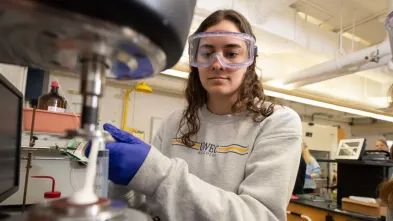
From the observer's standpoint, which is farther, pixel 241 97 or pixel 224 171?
pixel 241 97

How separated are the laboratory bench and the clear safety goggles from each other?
2019 millimetres

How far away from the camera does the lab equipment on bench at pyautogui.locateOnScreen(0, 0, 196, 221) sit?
265mm

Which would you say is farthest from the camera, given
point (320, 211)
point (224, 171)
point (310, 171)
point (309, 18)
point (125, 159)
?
point (310, 171)

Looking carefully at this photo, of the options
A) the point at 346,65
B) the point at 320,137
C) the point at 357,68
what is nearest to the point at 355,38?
the point at 357,68

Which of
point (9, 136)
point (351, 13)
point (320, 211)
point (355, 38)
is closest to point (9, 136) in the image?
point (9, 136)

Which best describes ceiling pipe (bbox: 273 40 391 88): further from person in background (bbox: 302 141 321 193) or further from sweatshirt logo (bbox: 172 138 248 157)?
sweatshirt logo (bbox: 172 138 248 157)

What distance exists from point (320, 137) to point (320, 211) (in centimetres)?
409

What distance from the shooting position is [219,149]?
999mm

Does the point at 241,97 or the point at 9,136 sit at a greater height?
the point at 241,97

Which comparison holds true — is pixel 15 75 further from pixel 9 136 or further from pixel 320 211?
pixel 320 211

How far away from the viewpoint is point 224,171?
951 mm

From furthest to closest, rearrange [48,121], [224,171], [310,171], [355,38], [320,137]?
1. [320,137]
2. [310,171]
3. [355,38]
4. [48,121]
5. [224,171]

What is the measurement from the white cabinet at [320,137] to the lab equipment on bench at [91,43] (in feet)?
→ 20.5

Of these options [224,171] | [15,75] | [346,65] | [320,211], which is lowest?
[320,211]
